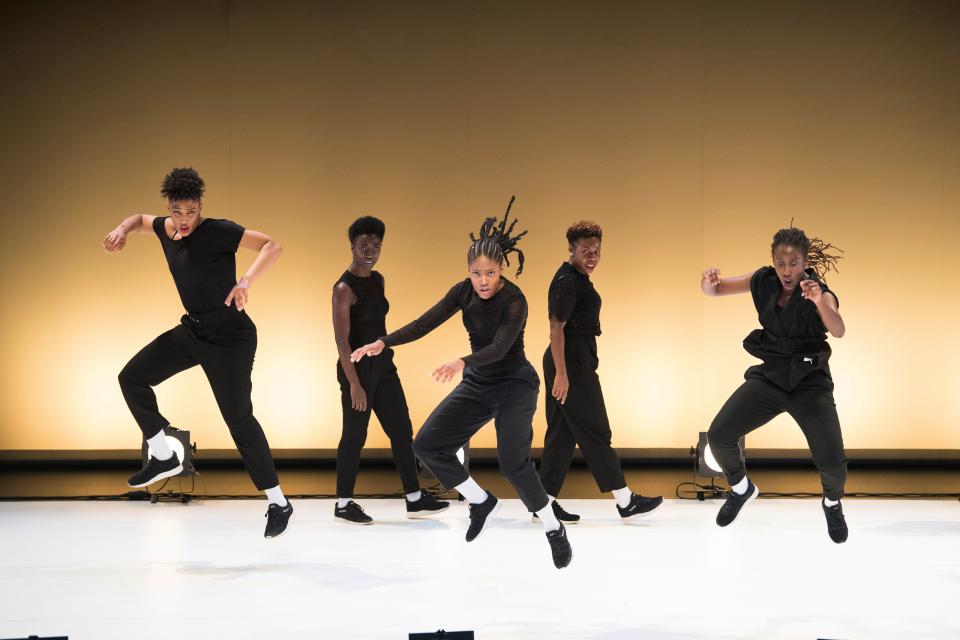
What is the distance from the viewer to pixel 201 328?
4855 mm

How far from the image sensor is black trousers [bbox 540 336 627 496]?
5.78m

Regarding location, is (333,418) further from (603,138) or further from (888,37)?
(888,37)

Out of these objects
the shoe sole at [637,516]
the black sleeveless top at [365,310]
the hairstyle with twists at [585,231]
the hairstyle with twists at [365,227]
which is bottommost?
the shoe sole at [637,516]

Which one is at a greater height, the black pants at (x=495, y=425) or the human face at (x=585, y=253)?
the human face at (x=585, y=253)

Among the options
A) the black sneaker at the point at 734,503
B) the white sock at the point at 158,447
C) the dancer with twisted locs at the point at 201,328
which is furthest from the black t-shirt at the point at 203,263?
the black sneaker at the point at 734,503

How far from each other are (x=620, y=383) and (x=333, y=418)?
7.84ft

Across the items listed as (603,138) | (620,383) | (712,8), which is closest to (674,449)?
(620,383)

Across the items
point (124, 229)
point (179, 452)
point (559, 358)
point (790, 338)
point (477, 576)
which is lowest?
point (477, 576)

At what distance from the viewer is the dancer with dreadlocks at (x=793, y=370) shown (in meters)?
4.51

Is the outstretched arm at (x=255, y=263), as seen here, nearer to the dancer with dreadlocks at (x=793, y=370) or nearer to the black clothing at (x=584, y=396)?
the black clothing at (x=584, y=396)

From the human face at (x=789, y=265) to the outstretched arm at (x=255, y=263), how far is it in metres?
2.30

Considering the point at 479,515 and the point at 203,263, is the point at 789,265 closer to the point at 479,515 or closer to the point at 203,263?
the point at 479,515

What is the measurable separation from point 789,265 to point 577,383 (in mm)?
1634

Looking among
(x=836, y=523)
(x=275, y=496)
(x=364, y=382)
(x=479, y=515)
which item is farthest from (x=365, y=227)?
(x=836, y=523)
